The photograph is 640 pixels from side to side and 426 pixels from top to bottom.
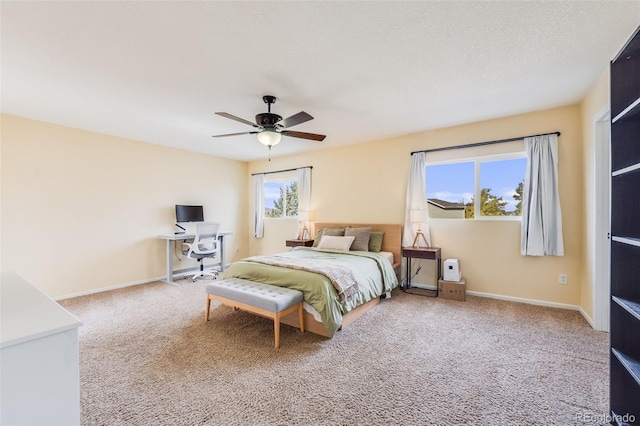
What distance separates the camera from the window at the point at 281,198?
6215mm

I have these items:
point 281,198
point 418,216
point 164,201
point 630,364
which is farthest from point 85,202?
point 630,364

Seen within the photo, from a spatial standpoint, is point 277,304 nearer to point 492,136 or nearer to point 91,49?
point 91,49

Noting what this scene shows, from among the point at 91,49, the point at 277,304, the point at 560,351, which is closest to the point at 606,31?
the point at 560,351

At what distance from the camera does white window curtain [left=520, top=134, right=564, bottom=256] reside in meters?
3.43

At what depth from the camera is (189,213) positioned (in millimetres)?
5426

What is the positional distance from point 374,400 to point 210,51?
2911mm

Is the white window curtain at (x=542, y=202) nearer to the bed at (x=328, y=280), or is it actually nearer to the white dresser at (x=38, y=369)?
the bed at (x=328, y=280)

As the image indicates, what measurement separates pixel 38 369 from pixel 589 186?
15.0ft

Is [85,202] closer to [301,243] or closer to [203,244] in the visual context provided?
[203,244]

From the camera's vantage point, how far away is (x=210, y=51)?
2.22m

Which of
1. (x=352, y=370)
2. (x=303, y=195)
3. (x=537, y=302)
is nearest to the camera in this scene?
(x=352, y=370)

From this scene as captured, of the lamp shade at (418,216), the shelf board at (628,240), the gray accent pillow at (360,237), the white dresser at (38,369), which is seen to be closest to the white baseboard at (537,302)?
the lamp shade at (418,216)

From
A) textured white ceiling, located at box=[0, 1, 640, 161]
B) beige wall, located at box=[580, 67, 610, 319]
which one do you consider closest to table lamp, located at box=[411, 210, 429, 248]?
textured white ceiling, located at box=[0, 1, 640, 161]

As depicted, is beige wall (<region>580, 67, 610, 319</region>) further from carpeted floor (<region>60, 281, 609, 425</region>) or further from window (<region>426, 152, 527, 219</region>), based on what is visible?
window (<region>426, 152, 527, 219</region>)
